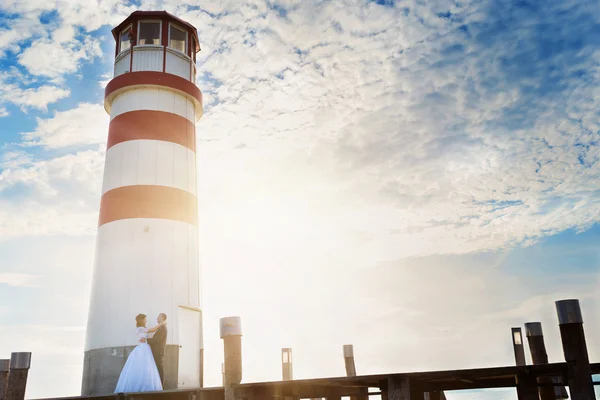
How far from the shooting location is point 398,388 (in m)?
6.99

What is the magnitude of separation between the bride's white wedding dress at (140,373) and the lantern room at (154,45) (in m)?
7.27

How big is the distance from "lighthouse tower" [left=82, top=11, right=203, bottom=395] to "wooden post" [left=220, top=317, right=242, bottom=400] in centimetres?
433

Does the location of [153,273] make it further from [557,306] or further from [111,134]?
[557,306]

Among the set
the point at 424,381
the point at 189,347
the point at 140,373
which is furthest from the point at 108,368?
the point at 424,381

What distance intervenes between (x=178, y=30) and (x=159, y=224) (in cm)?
593

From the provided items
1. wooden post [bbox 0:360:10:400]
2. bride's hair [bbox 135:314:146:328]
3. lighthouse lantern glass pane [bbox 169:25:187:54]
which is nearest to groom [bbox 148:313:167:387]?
bride's hair [bbox 135:314:146:328]

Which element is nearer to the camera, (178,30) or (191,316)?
(191,316)

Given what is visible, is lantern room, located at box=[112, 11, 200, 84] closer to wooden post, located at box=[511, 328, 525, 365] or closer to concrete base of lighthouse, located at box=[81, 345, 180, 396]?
concrete base of lighthouse, located at box=[81, 345, 180, 396]

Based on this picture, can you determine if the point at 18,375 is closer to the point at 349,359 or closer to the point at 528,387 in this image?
the point at 528,387

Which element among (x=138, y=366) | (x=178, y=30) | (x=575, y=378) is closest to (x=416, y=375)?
(x=575, y=378)

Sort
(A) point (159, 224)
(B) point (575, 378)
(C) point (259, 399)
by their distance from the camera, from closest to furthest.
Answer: (B) point (575, 378), (C) point (259, 399), (A) point (159, 224)

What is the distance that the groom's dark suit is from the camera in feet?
36.8

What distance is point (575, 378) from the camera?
23.0 ft

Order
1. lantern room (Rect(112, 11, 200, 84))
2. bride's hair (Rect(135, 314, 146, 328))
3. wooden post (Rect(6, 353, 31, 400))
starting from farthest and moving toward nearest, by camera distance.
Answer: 1. lantern room (Rect(112, 11, 200, 84))
2. bride's hair (Rect(135, 314, 146, 328))
3. wooden post (Rect(6, 353, 31, 400))
